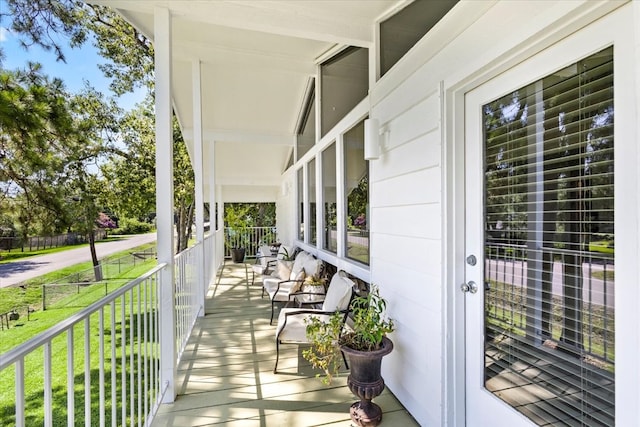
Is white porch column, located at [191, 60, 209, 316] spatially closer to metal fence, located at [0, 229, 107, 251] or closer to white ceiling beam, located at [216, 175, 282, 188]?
metal fence, located at [0, 229, 107, 251]

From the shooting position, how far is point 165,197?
2484 millimetres

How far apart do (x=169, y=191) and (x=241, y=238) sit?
8.86m

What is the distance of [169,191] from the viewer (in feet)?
8.19

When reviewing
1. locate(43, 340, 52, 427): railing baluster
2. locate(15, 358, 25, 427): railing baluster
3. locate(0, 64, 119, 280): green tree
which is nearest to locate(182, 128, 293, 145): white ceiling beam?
locate(0, 64, 119, 280): green tree

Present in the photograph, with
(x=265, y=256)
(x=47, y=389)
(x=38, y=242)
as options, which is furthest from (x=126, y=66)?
(x=47, y=389)

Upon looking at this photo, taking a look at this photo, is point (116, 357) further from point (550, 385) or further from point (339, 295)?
point (550, 385)

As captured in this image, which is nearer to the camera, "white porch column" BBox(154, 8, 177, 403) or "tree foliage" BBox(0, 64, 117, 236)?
"white porch column" BBox(154, 8, 177, 403)

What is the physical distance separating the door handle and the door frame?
0.07ft

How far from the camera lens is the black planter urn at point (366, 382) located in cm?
221

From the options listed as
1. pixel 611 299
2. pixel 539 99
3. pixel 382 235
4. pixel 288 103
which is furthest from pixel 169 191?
pixel 288 103

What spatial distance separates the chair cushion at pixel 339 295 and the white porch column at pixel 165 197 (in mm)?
1374

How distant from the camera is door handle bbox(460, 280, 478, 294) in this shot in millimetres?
1845

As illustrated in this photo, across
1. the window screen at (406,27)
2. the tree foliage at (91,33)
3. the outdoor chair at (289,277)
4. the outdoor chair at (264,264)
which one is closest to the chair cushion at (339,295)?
the outdoor chair at (289,277)

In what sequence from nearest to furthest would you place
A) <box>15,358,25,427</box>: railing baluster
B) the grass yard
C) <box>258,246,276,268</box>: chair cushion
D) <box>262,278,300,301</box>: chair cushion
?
<box>15,358,25,427</box>: railing baluster → the grass yard → <box>262,278,300,301</box>: chair cushion → <box>258,246,276,268</box>: chair cushion
